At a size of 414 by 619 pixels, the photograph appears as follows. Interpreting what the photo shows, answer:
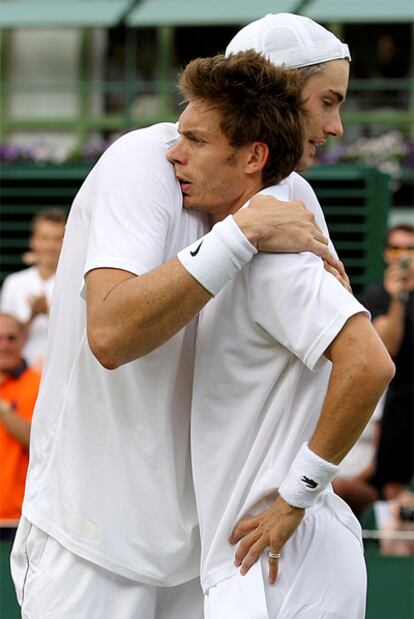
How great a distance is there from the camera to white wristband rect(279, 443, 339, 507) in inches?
104

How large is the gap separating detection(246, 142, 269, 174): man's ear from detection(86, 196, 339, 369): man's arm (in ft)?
0.37

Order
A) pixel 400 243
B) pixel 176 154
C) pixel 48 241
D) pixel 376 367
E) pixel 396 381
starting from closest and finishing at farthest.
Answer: pixel 376 367, pixel 176 154, pixel 396 381, pixel 48 241, pixel 400 243

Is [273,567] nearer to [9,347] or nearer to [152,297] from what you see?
[152,297]

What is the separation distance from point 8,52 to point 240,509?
56.8 feet

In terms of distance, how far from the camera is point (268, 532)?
8.88 feet

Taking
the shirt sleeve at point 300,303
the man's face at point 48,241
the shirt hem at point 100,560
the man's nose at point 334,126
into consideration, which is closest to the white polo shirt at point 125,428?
the shirt hem at point 100,560

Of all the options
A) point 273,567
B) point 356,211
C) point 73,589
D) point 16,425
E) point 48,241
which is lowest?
point 356,211

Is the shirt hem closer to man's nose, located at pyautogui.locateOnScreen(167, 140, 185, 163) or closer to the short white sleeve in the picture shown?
the short white sleeve

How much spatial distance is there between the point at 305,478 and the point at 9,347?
405 centimetres

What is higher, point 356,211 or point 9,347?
point 9,347

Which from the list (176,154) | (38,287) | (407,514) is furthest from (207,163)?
(38,287)

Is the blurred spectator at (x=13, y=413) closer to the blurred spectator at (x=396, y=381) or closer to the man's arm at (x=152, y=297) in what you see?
the blurred spectator at (x=396, y=381)

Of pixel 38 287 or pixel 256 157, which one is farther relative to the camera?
pixel 38 287

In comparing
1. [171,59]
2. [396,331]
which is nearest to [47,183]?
[396,331]
